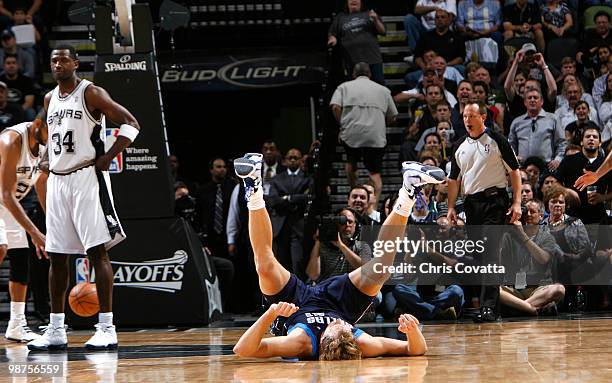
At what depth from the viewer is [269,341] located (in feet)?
20.2

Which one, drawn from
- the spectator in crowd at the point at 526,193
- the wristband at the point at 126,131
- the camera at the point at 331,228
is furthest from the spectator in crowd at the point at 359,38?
the wristband at the point at 126,131

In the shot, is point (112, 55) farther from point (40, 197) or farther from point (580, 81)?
point (580, 81)

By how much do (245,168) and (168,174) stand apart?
132 inches

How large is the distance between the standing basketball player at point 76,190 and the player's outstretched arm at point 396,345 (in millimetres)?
2154

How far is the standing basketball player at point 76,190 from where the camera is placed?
7.49 meters

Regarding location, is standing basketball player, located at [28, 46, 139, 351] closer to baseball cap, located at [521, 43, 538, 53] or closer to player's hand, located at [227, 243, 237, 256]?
player's hand, located at [227, 243, 237, 256]

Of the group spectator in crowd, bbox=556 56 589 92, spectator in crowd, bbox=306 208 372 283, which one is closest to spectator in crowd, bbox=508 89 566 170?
spectator in crowd, bbox=556 56 589 92

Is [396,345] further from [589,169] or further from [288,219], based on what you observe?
[288,219]

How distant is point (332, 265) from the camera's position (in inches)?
413

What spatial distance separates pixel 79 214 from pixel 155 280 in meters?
2.66

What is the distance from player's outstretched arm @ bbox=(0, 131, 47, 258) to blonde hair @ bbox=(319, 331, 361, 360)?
9.95ft

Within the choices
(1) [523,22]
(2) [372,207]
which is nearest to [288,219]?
(2) [372,207]

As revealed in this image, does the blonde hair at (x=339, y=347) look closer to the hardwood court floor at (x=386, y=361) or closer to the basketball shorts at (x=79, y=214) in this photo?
the hardwood court floor at (x=386, y=361)

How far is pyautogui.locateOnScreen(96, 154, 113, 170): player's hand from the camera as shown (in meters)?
7.55
